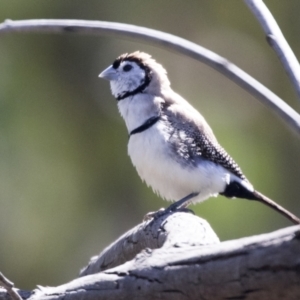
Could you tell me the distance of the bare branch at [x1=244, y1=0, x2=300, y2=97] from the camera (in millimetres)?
1626

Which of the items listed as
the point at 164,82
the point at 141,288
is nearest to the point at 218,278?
the point at 141,288

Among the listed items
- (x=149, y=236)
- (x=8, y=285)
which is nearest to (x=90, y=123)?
(x=149, y=236)

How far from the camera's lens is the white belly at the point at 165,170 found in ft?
11.9

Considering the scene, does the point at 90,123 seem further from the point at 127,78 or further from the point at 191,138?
the point at 191,138

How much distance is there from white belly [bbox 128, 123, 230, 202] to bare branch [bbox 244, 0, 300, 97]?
70.5 inches

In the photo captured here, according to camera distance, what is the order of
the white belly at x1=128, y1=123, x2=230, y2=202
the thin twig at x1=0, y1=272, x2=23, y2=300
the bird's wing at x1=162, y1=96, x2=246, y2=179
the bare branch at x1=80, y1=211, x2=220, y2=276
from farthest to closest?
1. the bird's wing at x1=162, y1=96, x2=246, y2=179
2. the white belly at x1=128, y1=123, x2=230, y2=202
3. the bare branch at x1=80, y1=211, x2=220, y2=276
4. the thin twig at x1=0, y1=272, x2=23, y2=300

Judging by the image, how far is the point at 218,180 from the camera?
3.79 metres

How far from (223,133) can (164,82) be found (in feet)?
11.4

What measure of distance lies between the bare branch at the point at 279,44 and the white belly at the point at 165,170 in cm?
179

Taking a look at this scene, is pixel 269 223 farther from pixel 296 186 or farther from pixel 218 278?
pixel 218 278

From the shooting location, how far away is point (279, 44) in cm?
172

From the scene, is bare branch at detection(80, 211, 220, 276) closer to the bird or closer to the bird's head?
the bird

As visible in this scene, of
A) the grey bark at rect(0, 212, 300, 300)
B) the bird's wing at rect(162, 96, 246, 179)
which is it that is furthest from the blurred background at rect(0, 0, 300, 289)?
the grey bark at rect(0, 212, 300, 300)

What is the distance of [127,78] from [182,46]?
2.38 meters
